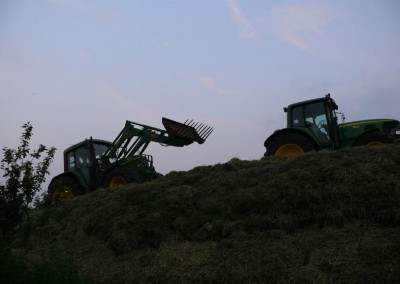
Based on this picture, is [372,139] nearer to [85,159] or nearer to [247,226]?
[247,226]

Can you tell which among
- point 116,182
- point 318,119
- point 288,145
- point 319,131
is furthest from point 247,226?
point 116,182

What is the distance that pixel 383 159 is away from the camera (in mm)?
8453

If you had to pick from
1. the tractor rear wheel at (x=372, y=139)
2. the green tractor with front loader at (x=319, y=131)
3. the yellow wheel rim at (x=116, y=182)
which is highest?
the green tractor with front loader at (x=319, y=131)

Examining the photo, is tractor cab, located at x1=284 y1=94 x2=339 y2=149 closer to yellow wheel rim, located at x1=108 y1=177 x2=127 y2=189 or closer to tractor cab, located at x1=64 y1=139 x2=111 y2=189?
yellow wheel rim, located at x1=108 y1=177 x2=127 y2=189

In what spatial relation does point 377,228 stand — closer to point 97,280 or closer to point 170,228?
point 170,228

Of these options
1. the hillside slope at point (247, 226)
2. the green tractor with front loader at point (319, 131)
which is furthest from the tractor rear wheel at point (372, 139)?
the hillside slope at point (247, 226)

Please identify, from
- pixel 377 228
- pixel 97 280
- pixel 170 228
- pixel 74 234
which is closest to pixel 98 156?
pixel 74 234

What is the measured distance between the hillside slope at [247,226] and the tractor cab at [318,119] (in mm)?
2471

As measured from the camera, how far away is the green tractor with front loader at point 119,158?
12633 millimetres

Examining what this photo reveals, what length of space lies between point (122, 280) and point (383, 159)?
5.21m

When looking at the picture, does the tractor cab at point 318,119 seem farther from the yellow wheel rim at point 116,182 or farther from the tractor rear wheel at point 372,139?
the yellow wheel rim at point 116,182

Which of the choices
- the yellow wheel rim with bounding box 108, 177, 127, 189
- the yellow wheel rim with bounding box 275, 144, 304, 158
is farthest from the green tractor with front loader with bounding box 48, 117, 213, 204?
the yellow wheel rim with bounding box 275, 144, 304, 158

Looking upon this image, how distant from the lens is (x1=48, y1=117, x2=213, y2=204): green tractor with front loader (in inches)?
497

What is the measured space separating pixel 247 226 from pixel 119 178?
609cm
